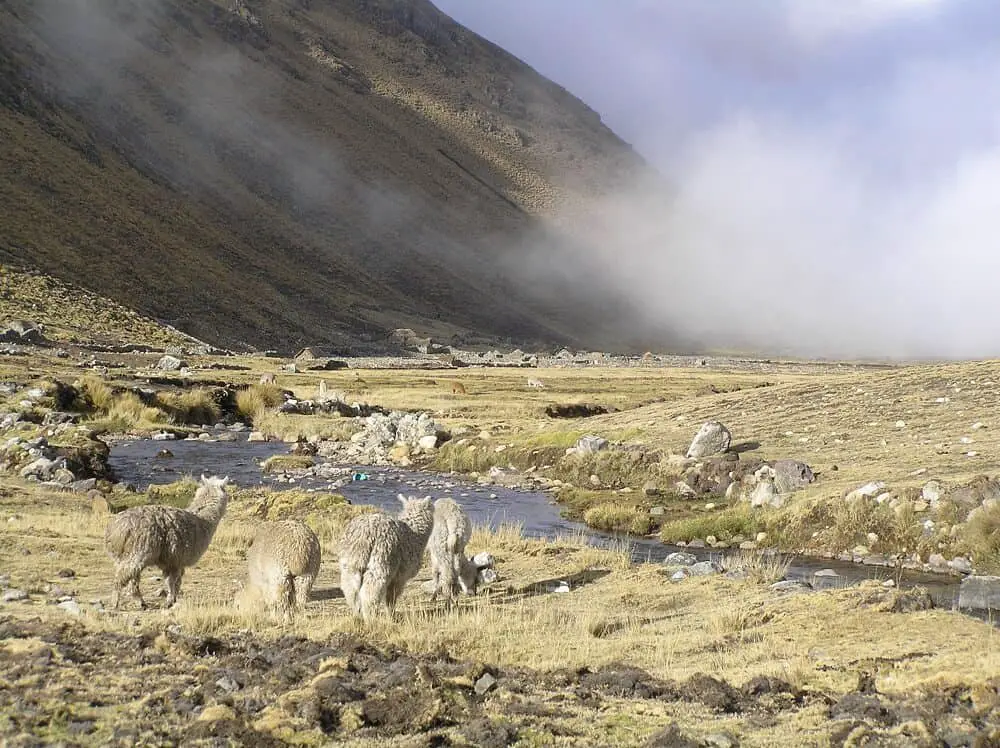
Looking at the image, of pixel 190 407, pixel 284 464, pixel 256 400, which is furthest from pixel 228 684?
pixel 256 400

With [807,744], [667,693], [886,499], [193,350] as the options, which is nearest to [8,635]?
[667,693]

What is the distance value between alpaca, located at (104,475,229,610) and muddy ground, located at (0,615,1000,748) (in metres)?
2.22

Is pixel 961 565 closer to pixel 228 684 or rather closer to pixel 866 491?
pixel 866 491

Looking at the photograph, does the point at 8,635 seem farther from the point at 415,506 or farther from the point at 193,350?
the point at 193,350

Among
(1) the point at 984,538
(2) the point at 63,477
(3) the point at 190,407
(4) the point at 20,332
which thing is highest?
(4) the point at 20,332

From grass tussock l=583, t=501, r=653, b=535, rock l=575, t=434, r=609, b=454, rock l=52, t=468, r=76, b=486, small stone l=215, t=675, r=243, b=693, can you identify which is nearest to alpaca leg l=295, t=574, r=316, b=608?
small stone l=215, t=675, r=243, b=693

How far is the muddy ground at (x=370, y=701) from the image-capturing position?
324 inches

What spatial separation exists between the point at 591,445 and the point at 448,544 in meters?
19.0

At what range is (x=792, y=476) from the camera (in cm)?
2556

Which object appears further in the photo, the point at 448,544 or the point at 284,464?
the point at 284,464

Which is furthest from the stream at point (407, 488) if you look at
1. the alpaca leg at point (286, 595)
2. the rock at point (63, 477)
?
the alpaca leg at point (286, 595)

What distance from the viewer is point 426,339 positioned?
126750 mm

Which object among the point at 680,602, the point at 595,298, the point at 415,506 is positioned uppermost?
the point at 595,298

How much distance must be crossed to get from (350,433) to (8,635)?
106 ft
